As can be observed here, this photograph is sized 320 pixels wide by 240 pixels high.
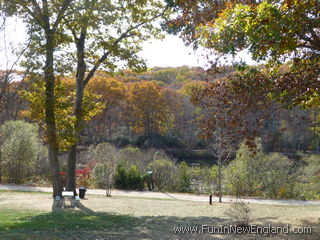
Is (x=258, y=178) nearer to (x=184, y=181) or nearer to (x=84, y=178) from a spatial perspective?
(x=184, y=181)

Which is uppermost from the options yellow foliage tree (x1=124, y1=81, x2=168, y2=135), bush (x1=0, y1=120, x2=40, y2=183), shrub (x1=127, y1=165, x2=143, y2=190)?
yellow foliage tree (x1=124, y1=81, x2=168, y2=135)

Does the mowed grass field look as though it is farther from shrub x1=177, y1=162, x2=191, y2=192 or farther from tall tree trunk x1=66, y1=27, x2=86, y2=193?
shrub x1=177, y1=162, x2=191, y2=192

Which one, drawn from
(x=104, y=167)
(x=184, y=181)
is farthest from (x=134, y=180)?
(x=184, y=181)

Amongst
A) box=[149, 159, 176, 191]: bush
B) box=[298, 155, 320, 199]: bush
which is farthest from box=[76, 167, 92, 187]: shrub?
box=[298, 155, 320, 199]: bush

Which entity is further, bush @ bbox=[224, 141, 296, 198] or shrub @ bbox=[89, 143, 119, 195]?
shrub @ bbox=[89, 143, 119, 195]

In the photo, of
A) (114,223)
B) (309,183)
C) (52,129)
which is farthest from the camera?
(309,183)

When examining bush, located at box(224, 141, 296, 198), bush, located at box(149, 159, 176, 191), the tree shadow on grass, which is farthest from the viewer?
bush, located at box(149, 159, 176, 191)

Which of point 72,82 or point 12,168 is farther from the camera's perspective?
point 72,82

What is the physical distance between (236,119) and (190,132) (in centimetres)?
4830

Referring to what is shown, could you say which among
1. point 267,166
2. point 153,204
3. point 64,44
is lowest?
point 153,204

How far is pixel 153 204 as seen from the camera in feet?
44.2

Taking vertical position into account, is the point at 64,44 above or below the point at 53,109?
above

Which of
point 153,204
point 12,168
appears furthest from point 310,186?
point 12,168

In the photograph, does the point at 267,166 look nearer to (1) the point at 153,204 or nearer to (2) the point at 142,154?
(1) the point at 153,204
